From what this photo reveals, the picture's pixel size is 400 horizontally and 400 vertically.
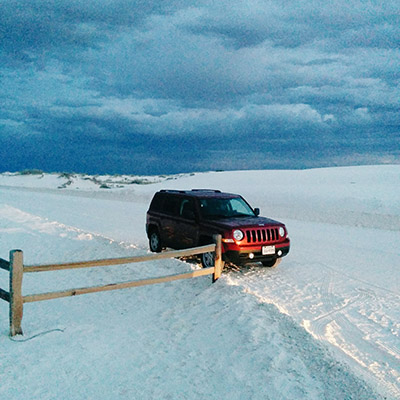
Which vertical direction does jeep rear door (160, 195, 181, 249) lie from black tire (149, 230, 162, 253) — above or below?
above

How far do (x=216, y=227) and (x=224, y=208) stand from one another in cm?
128

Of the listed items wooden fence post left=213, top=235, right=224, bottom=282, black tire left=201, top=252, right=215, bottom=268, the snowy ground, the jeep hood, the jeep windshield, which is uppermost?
the jeep windshield

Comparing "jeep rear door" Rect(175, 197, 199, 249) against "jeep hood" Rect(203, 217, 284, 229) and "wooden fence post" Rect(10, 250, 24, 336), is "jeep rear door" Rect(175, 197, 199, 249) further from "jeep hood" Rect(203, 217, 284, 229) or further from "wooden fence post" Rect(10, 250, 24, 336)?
"wooden fence post" Rect(10, 250, 24, 336)

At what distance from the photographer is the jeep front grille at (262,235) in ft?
31.3

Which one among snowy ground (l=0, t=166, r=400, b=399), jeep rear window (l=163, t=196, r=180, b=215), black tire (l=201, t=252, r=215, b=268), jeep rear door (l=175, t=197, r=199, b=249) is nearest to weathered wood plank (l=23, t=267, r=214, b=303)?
snowy ground (l=0, t=166, r=400, b=399)

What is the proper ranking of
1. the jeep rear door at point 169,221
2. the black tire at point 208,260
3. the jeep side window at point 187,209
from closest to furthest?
the black tire at point 208,260 → the jeep side window at point 187,209 → the jeep rear door at point 169,221

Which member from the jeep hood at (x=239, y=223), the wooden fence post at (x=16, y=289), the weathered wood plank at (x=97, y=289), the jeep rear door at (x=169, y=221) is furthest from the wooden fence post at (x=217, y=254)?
the wooden fence post at (x=16, y=289)

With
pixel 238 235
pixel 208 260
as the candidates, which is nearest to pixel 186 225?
pixel 208 260

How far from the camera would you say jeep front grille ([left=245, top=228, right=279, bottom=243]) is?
31.3 feet

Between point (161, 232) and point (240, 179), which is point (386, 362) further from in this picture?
point (240, 179)

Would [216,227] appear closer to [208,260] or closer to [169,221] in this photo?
[208,260]

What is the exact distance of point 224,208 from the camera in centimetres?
1095

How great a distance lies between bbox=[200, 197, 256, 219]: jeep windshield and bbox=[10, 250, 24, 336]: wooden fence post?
5.28 metres

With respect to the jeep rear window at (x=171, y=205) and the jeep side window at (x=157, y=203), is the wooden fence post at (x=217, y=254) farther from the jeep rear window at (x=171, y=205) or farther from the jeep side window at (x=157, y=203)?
the jeep side window at (x=157, y=203)
